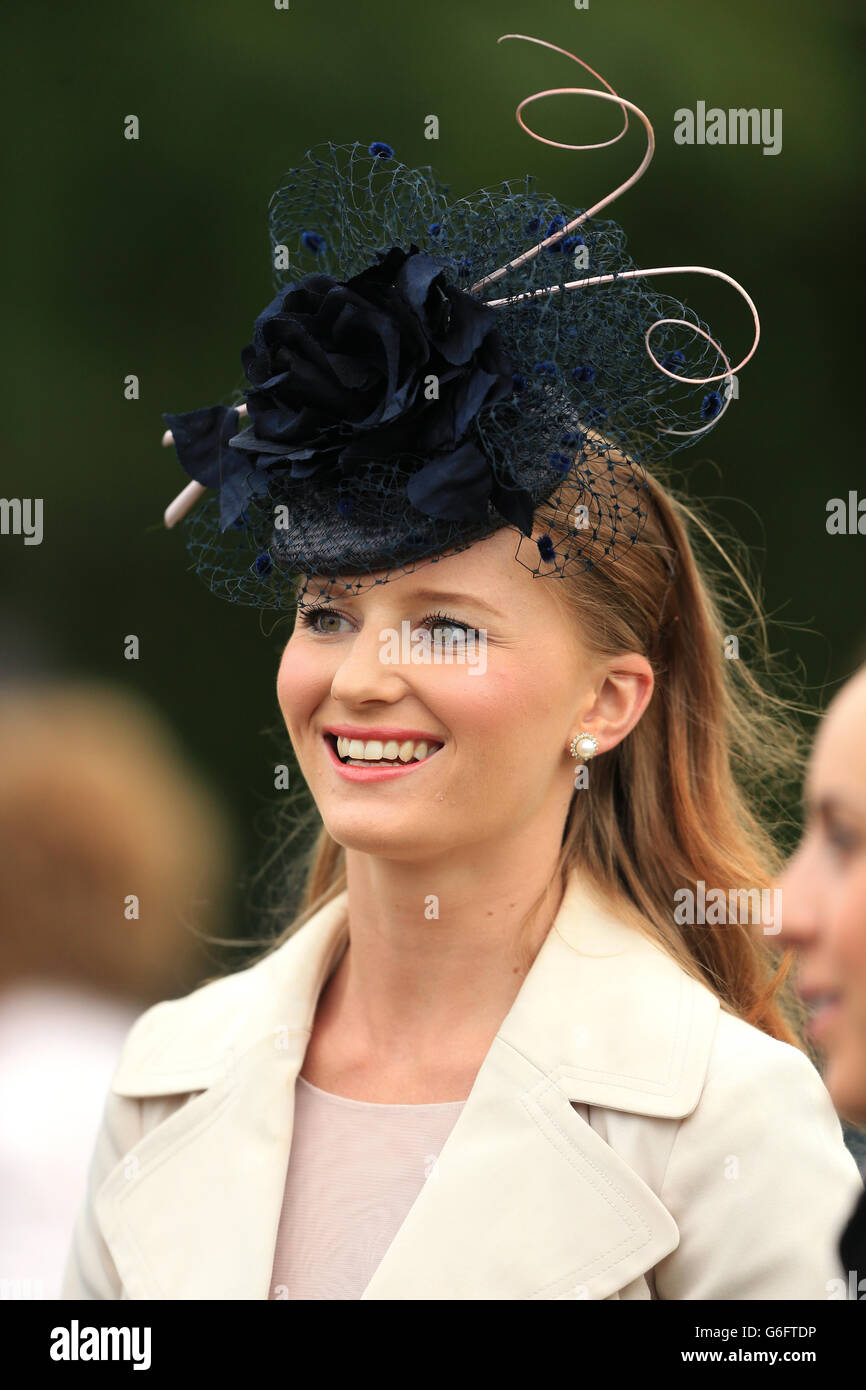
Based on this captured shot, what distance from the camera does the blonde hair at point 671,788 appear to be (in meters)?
2.57

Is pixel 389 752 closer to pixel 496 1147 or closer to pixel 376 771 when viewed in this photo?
pixel 376 771

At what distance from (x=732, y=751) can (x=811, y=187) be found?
2188mm

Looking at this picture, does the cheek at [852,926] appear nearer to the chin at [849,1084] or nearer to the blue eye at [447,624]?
the chin at [849,1084]

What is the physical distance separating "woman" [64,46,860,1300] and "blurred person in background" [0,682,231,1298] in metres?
0.68

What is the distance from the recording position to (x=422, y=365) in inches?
88.2

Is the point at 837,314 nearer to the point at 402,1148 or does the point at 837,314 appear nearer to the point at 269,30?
the point at 269,30

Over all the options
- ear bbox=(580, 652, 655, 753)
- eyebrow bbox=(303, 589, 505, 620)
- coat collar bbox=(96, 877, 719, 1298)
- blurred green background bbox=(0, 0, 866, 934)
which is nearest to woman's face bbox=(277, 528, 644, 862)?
eyebrow bbox=(303, 589, 505, 620)

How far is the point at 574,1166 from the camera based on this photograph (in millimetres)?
2293

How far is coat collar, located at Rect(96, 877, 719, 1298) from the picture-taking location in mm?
2246

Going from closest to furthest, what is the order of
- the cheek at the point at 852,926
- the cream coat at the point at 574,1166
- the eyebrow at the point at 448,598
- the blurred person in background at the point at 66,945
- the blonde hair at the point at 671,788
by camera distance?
the cheek at the point at 852,926
the cream coat at the point at 574,1166
the eyebrow at the point at 448,598
the blonde hair at the point at 671,788
the blurred person in background at the point at 66,945

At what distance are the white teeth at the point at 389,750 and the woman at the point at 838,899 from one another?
85cm

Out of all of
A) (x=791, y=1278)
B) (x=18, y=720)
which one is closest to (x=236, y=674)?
(x=18, y=720)

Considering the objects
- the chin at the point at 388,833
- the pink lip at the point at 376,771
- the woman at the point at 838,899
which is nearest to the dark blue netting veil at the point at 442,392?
the pink lip at the point at 376,771

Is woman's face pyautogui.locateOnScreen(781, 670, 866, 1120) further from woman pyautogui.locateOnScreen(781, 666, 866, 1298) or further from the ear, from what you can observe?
the ear
